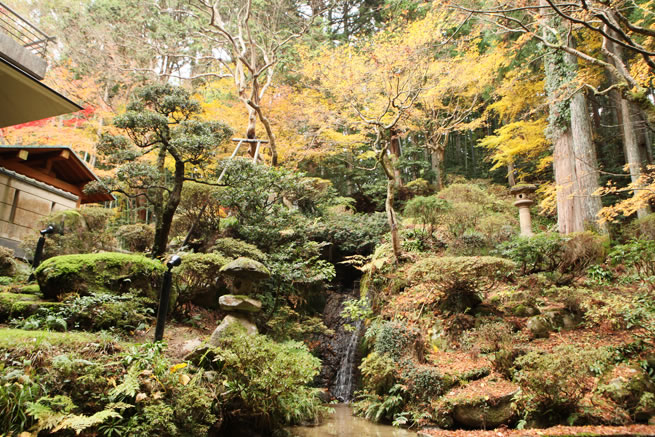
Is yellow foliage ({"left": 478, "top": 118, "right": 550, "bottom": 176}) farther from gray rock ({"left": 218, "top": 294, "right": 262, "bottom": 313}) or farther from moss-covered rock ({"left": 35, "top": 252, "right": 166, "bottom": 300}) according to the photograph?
moss-covered rock ({"left": 35, "top": 252, "right": 166, "bottom": 300})

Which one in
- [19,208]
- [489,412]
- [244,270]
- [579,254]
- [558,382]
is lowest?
[489,412]

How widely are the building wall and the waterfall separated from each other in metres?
9.19

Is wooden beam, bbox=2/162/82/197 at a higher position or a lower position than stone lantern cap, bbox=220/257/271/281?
higher

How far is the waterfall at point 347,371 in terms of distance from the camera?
848cm

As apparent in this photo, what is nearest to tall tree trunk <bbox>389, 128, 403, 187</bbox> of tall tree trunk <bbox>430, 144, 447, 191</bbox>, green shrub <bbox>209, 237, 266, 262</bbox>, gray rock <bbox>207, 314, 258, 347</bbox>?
tall tree trunk <bbox>430, 144, 447, 191</bbox>

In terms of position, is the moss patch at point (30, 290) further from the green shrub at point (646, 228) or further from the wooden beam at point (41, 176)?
the green shrub at point (646, 228)

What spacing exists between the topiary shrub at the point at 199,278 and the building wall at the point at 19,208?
559 centimetres

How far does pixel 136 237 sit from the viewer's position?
10.0 m

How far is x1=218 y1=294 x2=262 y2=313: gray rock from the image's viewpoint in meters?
6.36

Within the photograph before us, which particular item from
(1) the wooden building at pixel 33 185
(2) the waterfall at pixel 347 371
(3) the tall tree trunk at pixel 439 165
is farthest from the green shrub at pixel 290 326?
(3) the tall tree trunk at pixel 439 165

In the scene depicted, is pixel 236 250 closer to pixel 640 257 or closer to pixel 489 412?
pixel 489 412

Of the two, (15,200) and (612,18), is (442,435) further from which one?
(15,200)

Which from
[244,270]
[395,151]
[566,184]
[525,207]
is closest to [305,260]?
[244,270]

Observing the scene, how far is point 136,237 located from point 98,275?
3.98 meters
